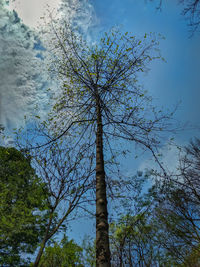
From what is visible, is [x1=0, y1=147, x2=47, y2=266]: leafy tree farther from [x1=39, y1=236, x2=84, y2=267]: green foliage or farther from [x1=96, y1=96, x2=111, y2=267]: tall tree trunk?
[x1=96, y1=96, x2=111, y2=267]: tall tree trunk

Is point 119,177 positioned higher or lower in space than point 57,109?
lower

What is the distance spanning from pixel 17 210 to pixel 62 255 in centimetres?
411

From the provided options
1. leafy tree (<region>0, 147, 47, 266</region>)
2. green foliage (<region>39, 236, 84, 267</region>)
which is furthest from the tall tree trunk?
green foliage (<region>39, 236, 84, 267</region>)

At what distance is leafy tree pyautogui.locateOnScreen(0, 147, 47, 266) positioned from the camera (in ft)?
31.1

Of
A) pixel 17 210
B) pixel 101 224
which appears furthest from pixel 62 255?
pixel 101 224

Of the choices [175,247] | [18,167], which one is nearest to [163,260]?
[175,247]

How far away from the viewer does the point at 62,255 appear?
10.2 meters

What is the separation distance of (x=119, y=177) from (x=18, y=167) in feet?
35.3

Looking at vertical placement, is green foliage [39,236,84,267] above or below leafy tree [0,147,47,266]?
below

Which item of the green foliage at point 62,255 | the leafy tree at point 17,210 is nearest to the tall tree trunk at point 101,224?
the leafy tree at point 17,210

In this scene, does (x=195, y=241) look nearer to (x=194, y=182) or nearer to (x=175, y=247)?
(x=175, y=247)

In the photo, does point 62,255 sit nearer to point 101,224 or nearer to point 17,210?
point 17,210

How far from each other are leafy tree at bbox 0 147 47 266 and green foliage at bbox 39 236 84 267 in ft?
5.05

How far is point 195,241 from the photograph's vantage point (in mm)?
8039
